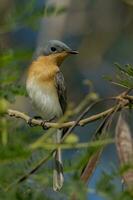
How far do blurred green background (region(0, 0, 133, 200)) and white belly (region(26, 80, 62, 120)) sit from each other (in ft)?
0.55

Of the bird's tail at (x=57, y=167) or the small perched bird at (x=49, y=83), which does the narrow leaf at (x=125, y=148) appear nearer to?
the bird's tail at (x=57, y=167)

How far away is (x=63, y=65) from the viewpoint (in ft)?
24.5

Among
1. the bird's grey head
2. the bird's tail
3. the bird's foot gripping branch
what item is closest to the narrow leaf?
the bird's foot gripping branch

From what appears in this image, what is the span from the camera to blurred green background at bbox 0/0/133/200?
0.95 m

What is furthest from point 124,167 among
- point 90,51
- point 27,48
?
point 90,51

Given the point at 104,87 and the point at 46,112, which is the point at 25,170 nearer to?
the point at 46,112

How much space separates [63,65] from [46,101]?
3.17 metres

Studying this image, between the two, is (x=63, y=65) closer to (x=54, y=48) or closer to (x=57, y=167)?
(x=54, y=48)

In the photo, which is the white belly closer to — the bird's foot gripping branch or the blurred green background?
the blurred green background

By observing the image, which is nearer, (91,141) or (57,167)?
(91,141)

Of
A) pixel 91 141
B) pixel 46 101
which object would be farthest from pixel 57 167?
pixel 46 101

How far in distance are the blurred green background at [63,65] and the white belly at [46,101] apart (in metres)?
0.17

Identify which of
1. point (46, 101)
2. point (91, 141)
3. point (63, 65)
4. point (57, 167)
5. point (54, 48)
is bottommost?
point (63, 65)

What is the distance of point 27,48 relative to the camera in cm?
107
